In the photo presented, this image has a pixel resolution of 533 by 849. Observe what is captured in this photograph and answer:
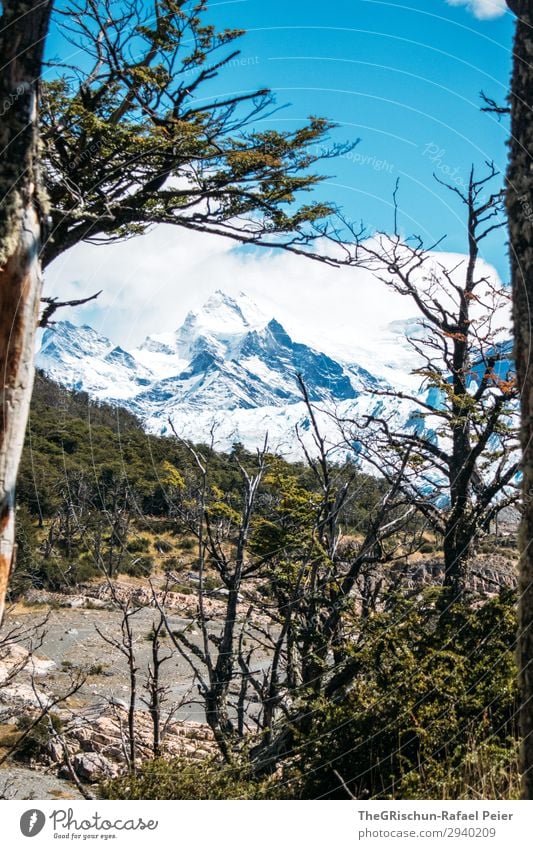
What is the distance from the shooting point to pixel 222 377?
15562 mm

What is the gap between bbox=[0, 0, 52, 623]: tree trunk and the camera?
3.86 metres

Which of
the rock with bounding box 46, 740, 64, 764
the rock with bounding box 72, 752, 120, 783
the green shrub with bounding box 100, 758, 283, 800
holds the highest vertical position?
the green shrub with bounding box 100, 758, 283, 800

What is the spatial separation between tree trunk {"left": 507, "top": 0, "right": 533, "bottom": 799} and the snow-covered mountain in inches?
227

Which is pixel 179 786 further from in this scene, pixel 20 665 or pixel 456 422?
pixel 20 665

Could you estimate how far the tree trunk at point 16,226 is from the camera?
3.86 meters

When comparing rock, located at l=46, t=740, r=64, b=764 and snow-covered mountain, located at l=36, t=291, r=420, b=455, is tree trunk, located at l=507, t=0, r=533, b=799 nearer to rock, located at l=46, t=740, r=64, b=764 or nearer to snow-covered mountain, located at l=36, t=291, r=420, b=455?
snow-covered mountain, located at l=36, t=291, r=420, b=455

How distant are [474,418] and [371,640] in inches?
108

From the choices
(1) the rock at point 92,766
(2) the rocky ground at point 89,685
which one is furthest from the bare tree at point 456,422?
(1) the rock at point 92,766

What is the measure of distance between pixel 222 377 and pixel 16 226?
11.6 metres

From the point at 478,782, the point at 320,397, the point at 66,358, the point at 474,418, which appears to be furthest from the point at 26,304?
the point at 66,358

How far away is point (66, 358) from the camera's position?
57.9 feet

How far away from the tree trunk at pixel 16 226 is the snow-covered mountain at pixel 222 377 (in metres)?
5.02

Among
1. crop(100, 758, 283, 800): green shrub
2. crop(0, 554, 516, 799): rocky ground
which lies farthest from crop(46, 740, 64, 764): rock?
crop(100, 758, 283, 800): green shrub
